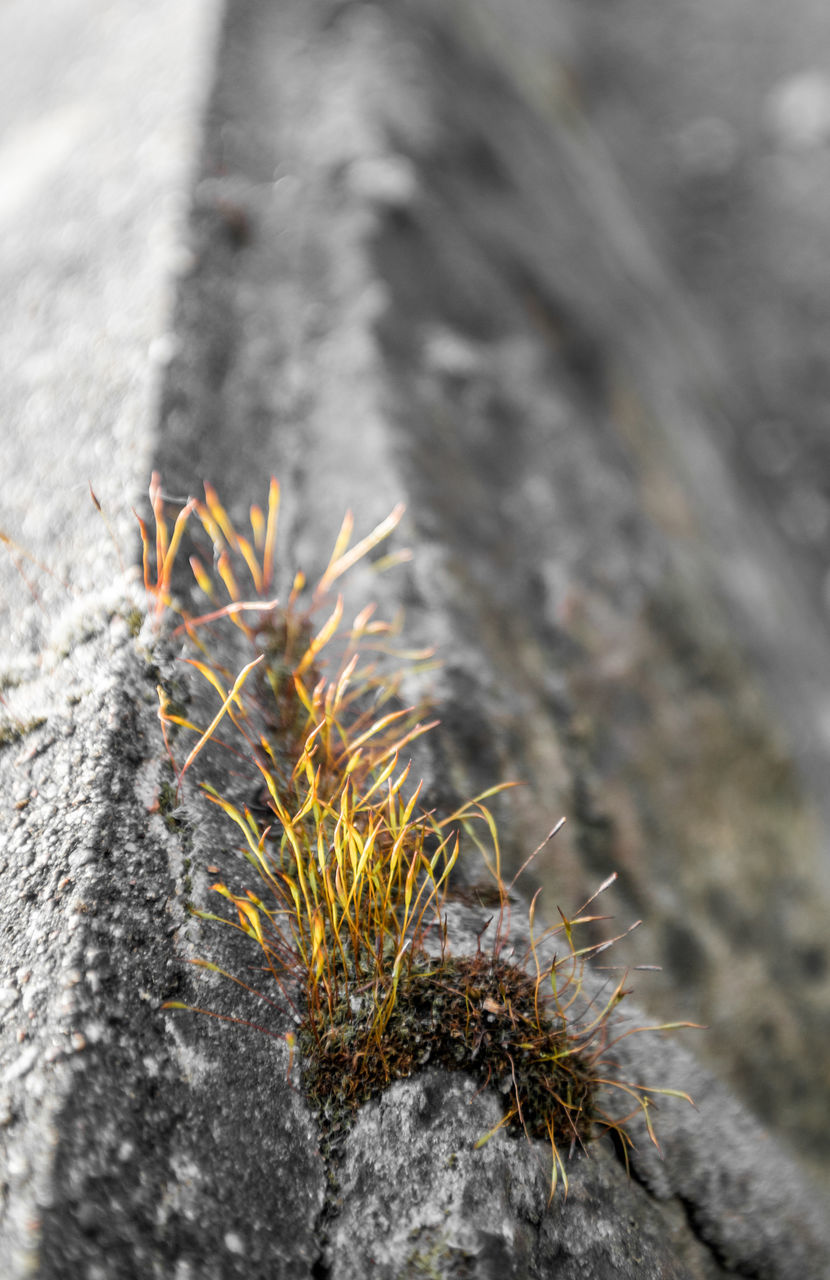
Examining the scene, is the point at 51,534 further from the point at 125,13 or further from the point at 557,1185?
the point at 125,13

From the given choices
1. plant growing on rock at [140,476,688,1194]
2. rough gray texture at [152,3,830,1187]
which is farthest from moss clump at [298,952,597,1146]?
rough gray texture at [152,3,830,1187]

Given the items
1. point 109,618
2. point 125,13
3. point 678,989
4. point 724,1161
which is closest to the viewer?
point 109,618

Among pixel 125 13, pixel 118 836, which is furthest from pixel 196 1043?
pixel 125 13

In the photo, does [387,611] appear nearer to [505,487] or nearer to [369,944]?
[505,487]

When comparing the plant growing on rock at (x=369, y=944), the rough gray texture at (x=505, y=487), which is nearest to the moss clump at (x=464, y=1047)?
the plant growing on rock at (x=369, y=944)

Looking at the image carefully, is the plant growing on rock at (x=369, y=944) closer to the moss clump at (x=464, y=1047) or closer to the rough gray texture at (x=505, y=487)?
the moss clump at (x=464, y=1047)

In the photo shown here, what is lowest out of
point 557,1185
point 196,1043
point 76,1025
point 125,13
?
point 557,1185

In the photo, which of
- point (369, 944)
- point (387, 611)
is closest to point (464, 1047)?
point (369, 944)
